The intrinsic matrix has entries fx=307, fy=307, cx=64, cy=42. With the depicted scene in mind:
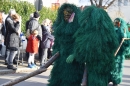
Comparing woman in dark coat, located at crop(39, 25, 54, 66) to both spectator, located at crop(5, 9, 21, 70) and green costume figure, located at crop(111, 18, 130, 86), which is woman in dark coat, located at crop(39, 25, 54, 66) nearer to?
spectator, located at crop(5, 9, 21, 70)

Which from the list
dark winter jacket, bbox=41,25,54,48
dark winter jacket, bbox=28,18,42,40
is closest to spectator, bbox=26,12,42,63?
dark winter jacket, bbox=28,18,42,40

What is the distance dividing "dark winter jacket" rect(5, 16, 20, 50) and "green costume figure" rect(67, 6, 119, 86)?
4276 mm

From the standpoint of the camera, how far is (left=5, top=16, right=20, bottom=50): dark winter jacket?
28.7ft

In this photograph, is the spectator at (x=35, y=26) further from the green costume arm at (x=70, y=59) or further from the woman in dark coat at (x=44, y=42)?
the green costume arm at (x=70, y=59)

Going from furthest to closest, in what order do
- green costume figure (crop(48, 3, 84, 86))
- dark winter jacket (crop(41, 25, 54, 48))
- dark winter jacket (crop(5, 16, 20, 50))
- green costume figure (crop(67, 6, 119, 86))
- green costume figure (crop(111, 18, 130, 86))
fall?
dark winter jacket (crop(41, 25, 54, 48)) → dark winter jacket (crop(5, 16, 20, 50)) → green costume figure (crop(111, 18, 130, 86)) → green costume figure (crop(48, 3, 84, 86)) → green costume figure (crop(67, 6, 119, 86))

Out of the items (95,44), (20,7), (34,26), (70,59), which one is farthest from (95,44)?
(20,7)

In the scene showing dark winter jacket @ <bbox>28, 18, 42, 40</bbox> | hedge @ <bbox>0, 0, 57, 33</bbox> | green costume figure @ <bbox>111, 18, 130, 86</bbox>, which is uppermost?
hedge @ <bbox>0, 0, 57, 33</bbox>

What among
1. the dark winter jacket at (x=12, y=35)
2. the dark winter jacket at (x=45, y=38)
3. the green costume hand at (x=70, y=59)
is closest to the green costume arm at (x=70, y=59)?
the green costume hand at (x=70, y=59)

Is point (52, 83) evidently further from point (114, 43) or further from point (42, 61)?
Result: point (42, 61)

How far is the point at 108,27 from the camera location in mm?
4645

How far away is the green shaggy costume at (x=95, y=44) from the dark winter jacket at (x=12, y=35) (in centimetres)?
429

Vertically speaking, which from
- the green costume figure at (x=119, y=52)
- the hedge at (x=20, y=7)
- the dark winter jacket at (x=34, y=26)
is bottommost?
the green costume figure at (x=119, y=52)

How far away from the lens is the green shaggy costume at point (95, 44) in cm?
458

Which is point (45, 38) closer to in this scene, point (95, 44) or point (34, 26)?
point (34, 26)
